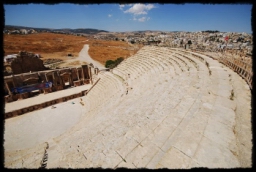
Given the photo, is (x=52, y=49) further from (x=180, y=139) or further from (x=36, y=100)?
(x=180, y=139)

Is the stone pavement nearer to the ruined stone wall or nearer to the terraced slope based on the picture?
the ruined stone wall

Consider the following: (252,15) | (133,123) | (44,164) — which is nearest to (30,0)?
(252,15)

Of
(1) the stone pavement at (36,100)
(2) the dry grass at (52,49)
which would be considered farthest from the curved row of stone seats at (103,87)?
(2) the dry grass at (52,49)

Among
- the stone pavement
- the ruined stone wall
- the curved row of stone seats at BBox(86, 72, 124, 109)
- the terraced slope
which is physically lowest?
the stone pavement

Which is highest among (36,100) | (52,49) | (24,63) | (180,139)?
(180,139)

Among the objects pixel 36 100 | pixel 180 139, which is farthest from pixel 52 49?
pixel 180 139

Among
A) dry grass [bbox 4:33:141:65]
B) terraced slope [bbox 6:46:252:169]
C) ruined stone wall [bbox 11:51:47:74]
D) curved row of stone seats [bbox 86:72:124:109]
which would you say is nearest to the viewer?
terraced slope [bbox 6:46:252:169]

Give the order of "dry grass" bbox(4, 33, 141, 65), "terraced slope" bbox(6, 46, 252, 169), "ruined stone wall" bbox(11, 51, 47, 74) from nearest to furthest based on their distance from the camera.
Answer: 1. "terraced slope" bbox(6, 46, 252, 169)
2. "ruined stone wall" bbox(11, 51, 47, 74)
3. "dry grass" bbox(4, 33, 141, 65)

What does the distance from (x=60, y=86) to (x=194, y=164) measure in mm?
23840

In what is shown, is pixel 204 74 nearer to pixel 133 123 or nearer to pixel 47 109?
pixel 133 123

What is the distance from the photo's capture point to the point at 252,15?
2.31 meters

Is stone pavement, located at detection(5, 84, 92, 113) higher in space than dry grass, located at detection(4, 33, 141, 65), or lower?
lower

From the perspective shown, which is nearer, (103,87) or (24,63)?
(103,87)

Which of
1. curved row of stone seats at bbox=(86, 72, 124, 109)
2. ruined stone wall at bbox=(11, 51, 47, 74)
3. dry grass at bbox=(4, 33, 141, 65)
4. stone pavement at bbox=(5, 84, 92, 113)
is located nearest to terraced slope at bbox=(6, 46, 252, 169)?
curved row of stone seats at bbox=(86, 72, 124, 109)
